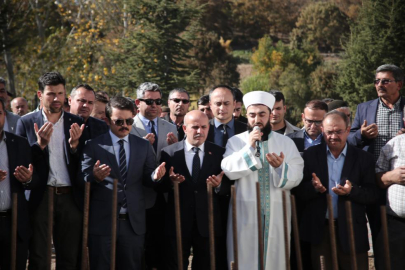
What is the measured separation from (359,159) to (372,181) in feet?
0.79

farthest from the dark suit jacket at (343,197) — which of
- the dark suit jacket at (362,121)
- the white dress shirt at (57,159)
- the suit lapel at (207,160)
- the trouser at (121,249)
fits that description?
the white dress shirt at (57,159)

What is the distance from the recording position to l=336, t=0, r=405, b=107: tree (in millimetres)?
30531

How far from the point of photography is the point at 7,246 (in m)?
5.03

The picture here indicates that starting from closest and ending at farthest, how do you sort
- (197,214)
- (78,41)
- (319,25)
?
1. (197,214)
2. (78,41)
3. (319,25)

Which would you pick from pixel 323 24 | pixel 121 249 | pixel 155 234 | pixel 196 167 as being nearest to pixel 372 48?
pixel 323 24

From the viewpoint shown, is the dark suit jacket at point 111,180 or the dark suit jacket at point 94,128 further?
the dark suit jacket at point 94,128

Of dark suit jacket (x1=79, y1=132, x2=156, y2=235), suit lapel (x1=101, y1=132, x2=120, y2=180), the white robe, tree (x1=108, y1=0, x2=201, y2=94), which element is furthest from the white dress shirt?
tree (x1=108, y1=0, x2=201, y2=94)

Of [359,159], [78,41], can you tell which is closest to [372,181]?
[359,159]

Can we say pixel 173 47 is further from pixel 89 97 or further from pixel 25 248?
pixel 25 248

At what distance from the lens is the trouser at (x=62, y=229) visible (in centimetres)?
532

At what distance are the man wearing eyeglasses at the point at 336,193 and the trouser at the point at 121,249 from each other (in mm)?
1607

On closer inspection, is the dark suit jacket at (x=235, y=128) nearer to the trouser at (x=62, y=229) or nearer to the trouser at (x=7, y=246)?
the trouser at (x=62, y=229)

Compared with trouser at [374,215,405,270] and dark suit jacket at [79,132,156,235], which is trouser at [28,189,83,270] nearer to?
dark suit jacket at [79,132,156,235]

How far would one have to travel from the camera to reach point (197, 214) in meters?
5.46
